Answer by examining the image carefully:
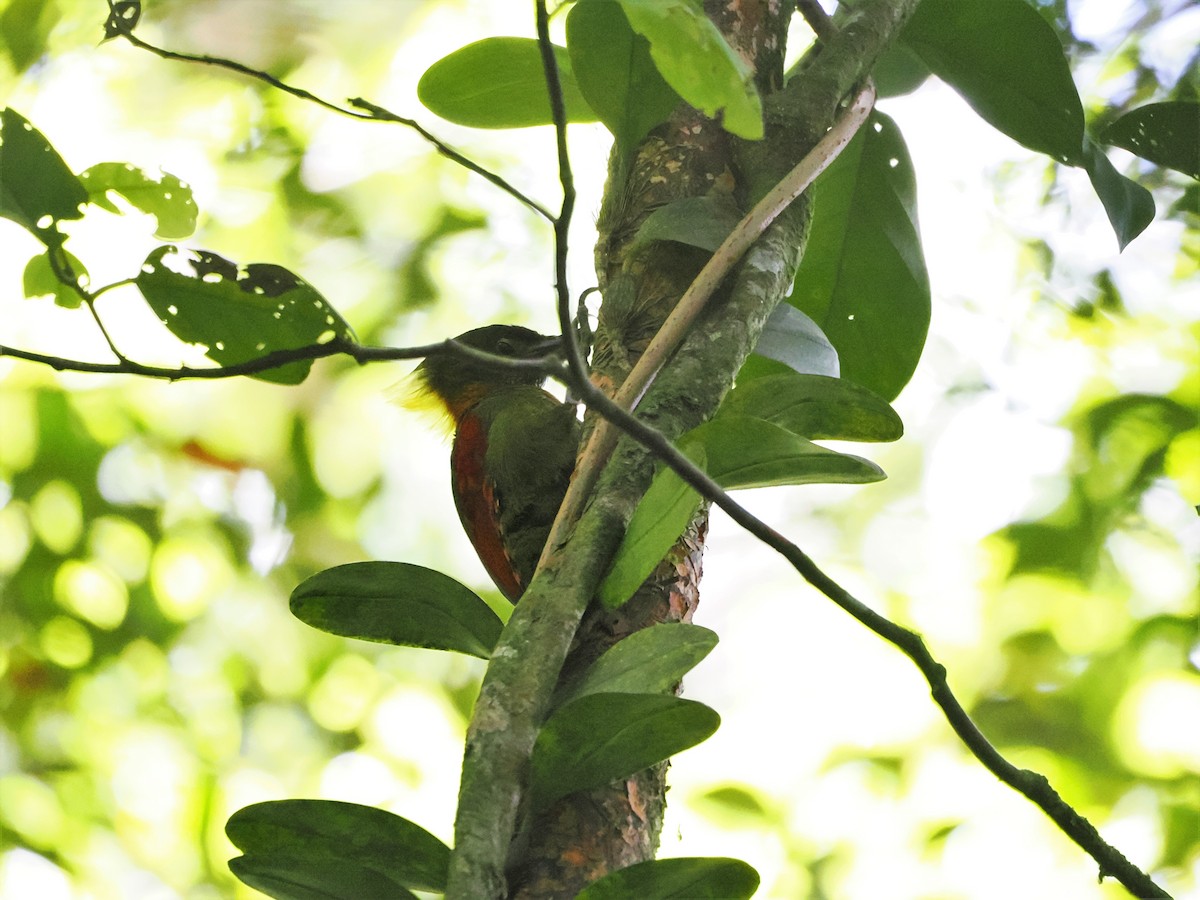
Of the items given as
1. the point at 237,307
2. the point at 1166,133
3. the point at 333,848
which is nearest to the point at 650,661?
the point at 333,848

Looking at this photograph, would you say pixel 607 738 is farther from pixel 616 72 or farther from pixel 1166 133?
pixel 1166 133

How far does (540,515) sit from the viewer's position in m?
1.89

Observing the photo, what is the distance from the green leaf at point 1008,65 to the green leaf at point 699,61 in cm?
86

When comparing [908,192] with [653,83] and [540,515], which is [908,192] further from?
[540,515]

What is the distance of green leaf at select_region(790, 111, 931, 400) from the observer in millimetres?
1803

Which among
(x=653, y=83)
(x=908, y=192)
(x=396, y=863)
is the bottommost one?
(x=396, y=863)

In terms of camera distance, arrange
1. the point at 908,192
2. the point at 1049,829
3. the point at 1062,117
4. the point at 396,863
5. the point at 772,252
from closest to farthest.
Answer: the point at 396,863, the point at 772,252, the point at 1062,117, the point at 908,192, the point at 1049,829

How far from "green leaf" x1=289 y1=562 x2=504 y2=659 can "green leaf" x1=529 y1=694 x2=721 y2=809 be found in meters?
0.24

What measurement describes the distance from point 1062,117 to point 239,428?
11.9 ft

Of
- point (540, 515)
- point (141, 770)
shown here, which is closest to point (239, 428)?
point (141, 770)

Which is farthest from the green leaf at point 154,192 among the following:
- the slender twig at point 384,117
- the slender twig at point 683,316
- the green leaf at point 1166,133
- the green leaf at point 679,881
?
the green leaf at point 1166,133

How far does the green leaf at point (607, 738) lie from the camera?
876 mm

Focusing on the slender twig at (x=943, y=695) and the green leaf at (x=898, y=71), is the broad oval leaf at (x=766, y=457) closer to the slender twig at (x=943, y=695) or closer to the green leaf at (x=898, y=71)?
the slender twig at (x=943, y=695)

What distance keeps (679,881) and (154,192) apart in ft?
3.46
